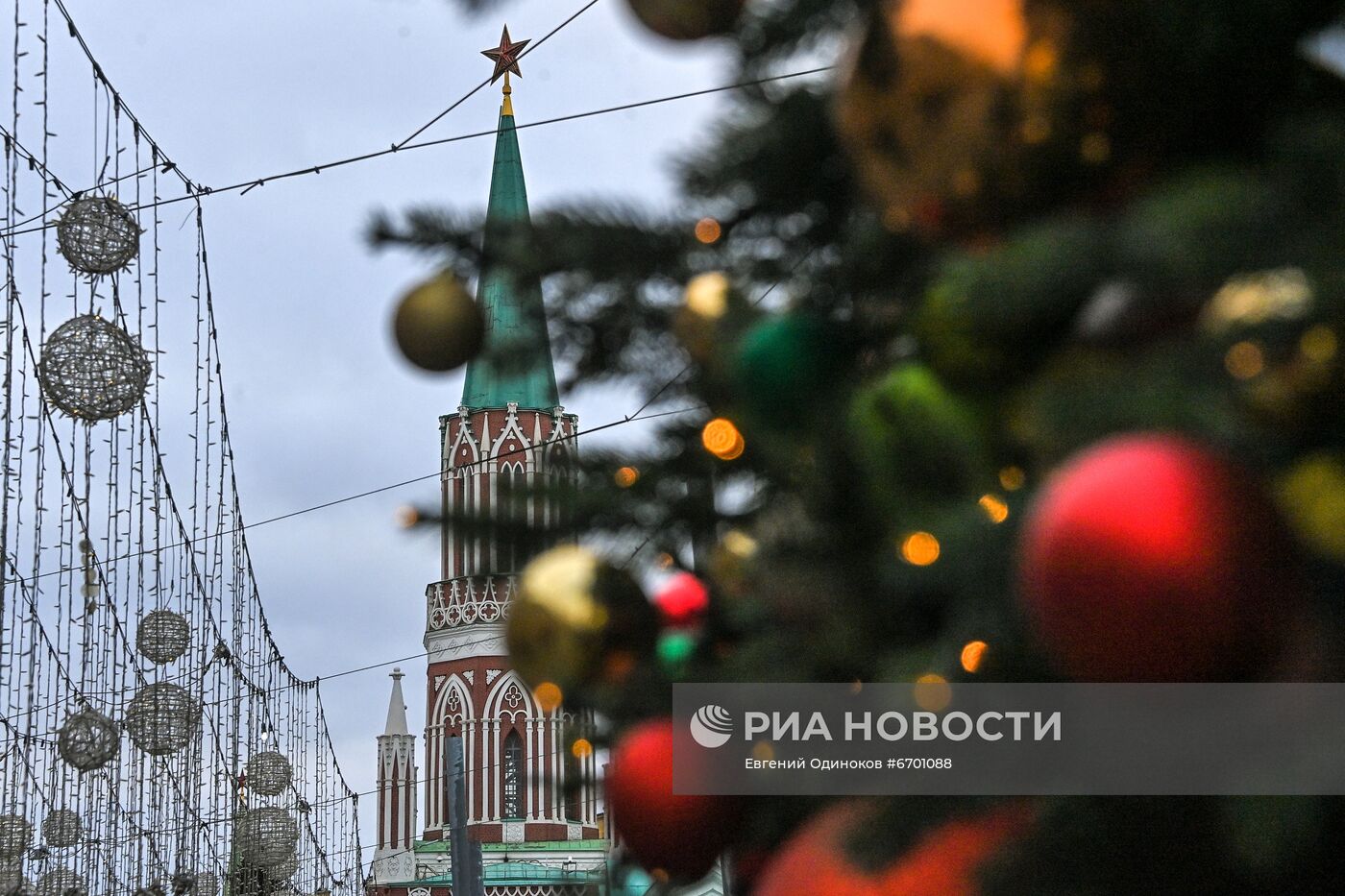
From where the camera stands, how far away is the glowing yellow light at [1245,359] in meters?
0.84

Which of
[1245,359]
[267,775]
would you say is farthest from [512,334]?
[267,775]

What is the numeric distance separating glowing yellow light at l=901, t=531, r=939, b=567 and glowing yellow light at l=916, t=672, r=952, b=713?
8 centimetres

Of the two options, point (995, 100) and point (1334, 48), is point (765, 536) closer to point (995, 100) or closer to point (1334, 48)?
point (995, 100)

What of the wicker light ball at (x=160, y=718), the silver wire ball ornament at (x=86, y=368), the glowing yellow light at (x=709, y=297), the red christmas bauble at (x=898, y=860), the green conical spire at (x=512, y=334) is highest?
the silver wire ball ornament at (x=86, y=368)

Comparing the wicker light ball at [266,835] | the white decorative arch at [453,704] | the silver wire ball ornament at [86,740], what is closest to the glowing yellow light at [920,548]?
the silver wire ball ornament at [86,740]

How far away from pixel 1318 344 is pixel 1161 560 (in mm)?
144

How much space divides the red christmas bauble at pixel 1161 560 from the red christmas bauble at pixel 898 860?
0.18 metres

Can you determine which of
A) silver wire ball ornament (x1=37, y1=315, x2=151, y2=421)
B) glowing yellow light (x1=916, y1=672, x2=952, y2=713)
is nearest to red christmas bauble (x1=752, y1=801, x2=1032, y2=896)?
glowing yellow light (x1=916, y1=672, x2=952, y2=713)

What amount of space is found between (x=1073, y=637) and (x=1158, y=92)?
1.26 ft

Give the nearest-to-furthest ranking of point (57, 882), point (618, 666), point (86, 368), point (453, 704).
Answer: point (618, 666), point (86, 368), point (57, 882), point (453, 704)

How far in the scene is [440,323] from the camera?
1575 millimetres

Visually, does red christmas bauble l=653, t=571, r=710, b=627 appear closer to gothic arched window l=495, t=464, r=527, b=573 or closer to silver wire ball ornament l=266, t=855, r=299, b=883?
gothic arched window l=495, t=464, r=527, b=573

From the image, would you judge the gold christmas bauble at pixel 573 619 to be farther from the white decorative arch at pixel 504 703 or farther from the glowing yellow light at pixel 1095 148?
the white decorative arch at pixel 504 703

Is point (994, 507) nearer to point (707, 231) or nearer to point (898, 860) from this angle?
point (898, 860)
